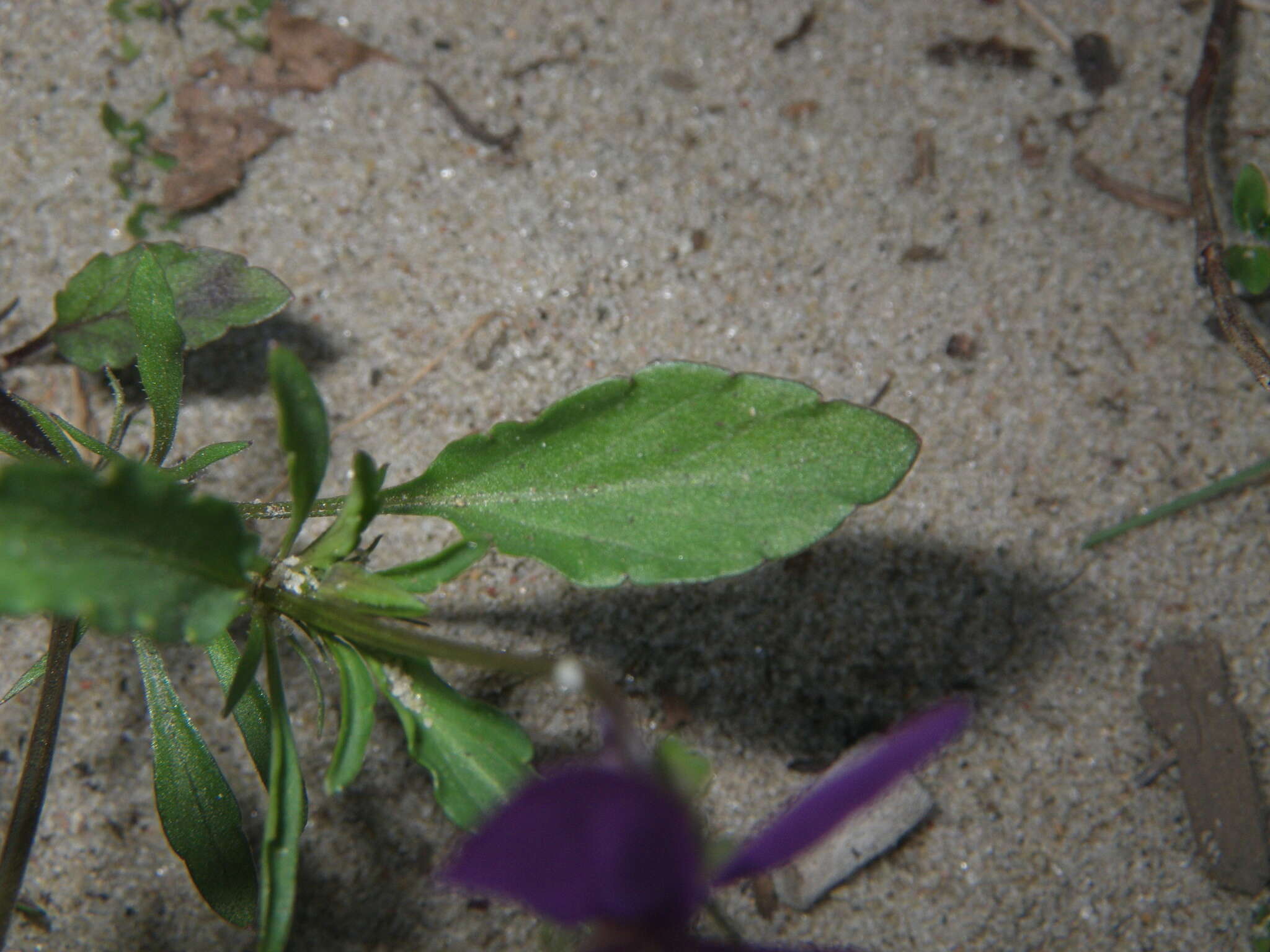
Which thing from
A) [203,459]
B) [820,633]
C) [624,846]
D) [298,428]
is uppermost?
[624,846]

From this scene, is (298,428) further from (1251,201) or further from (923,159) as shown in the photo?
(1251,201)

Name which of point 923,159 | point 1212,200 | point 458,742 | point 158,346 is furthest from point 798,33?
point 458,742

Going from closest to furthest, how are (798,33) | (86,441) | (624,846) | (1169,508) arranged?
(624,846), (86,441), (1169,508), (798,33)

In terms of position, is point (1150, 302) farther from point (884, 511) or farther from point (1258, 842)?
point (1258, 842)

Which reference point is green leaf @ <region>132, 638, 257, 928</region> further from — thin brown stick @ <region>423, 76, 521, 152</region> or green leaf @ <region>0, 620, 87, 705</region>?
thin brown stick @ <region>423, 76, 521, 152</region>

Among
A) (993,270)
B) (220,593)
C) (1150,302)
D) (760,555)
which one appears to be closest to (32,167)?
(220,593)

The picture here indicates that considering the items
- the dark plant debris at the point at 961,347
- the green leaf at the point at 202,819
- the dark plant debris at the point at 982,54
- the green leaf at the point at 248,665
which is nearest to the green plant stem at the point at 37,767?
the green leaf at the point at 202,819

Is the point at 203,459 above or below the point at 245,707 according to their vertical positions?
above
